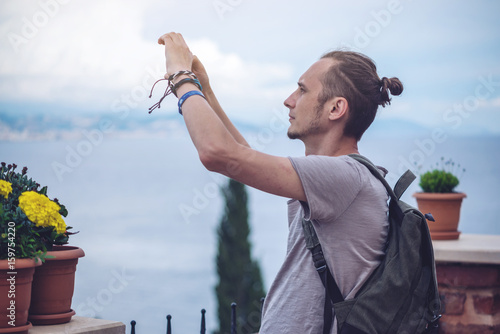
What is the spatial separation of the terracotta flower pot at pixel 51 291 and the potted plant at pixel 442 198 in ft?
8.33

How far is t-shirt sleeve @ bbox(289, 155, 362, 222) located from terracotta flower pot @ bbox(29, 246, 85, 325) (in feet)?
3.63

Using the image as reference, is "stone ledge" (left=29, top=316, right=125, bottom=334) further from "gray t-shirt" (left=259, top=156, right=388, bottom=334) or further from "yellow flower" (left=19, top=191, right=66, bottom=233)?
"gray t-shirt" (left=259, top=156, right=388, bottom=334)

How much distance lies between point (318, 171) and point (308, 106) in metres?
0.34

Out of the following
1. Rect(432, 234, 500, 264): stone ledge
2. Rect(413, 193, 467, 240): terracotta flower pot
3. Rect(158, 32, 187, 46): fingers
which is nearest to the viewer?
Rect(158, 32, 187, 46): fingers

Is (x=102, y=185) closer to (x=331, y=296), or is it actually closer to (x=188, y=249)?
(x=188, y=249)

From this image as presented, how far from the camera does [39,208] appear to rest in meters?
2.04

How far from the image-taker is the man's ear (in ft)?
5.34

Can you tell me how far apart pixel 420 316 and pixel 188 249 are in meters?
34.6

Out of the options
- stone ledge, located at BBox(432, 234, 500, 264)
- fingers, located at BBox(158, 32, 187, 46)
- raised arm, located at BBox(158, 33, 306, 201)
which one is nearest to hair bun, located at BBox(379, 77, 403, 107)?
raised arm, located at BBox(158, 33, 306, 201)

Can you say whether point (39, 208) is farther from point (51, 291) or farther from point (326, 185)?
point (326, 185)

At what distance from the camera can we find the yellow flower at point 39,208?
2.02m

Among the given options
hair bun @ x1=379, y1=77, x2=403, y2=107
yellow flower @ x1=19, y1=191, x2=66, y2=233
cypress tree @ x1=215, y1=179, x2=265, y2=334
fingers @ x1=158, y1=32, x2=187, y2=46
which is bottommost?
cypress tree @ x1=215, y1=179, x2=265, y2=334

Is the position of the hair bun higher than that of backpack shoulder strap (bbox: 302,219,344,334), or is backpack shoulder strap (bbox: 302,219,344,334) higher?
the hair bun

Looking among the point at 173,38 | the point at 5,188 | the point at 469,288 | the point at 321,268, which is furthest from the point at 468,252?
the point at 5,188
